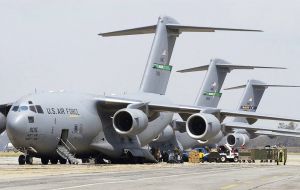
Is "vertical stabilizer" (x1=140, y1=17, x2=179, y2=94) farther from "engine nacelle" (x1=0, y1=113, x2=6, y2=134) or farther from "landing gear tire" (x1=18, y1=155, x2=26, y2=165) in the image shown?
"landing gear tire" (x1=18, y1=155, x2=26, y2=165)

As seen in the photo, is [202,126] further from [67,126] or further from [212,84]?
[212,84]

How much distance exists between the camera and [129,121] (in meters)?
36.6

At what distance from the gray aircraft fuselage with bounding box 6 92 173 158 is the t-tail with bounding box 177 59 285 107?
12.9 meters

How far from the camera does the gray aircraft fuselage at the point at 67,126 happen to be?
1352 inches

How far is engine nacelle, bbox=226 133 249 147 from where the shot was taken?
57.8m

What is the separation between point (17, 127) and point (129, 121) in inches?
245

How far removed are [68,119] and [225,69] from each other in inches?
839

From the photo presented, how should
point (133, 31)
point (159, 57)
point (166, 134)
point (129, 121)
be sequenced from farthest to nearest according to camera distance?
point (166, 134)
point (159, 57)
point (133, 31)
point (129, 121)

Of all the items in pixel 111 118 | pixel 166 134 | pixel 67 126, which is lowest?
pixel 67 126

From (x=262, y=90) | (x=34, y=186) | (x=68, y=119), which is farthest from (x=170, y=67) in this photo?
(x=34, y=186)

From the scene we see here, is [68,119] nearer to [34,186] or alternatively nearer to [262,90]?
[34,186]

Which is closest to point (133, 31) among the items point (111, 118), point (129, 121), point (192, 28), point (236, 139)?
point (192, 28)

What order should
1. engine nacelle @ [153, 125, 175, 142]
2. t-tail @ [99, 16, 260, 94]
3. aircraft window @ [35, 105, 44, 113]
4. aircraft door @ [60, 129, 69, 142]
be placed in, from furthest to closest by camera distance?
engine nacelle @ [153, 125, 175, 142]
t-tail @ [99, 16, 260, 94]
aircraft door @ [60, 129, 69, 142]
aircraft window @ [35, 105, 44, 113]

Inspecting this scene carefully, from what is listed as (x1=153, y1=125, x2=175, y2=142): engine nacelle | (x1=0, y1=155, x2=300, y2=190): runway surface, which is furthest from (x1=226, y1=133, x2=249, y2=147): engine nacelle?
(x1=0, y1=155, x2=300, y2=190): runway surface
